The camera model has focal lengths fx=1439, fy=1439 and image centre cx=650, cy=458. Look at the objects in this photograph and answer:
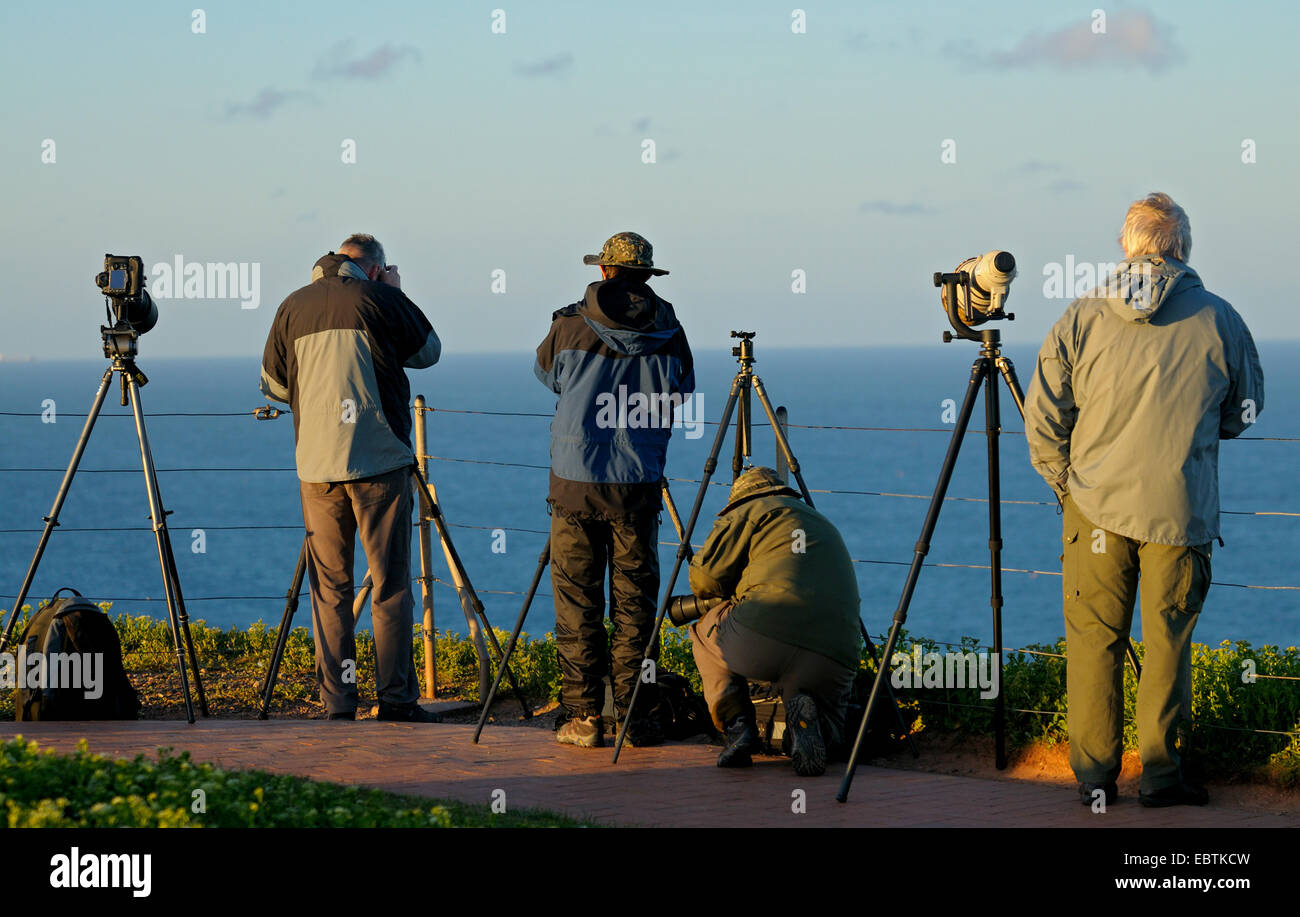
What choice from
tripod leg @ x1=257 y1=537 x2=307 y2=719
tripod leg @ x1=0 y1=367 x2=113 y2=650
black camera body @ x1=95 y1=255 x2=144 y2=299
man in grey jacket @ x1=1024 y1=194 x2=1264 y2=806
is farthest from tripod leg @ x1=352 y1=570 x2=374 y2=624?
man in grey jacket @ x1=1024 y1=194 x2=1264 y2=806

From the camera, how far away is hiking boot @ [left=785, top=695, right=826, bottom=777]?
18.9 ft

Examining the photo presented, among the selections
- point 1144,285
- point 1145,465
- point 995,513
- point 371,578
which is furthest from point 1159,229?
point 371,578

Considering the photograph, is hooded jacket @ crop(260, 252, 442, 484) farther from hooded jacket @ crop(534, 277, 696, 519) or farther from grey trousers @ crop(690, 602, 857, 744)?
grey trousers @ crop(690, 602, 857, 744)

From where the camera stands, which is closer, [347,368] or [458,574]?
[347,368]

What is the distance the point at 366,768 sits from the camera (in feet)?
19.1

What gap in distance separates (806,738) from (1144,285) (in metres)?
2.19

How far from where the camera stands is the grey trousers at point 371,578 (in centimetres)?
696

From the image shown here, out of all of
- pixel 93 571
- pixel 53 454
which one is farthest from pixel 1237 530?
pixel 53 454

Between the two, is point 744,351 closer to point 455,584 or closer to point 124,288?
point 455,584

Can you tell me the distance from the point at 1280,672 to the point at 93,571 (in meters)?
63.5

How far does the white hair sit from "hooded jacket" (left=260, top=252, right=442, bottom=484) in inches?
132

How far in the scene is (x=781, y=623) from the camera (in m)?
5.85
